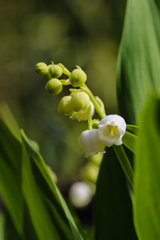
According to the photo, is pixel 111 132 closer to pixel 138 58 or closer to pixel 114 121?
pixel 114 121

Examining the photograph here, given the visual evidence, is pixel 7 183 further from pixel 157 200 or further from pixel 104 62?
pixel 104 62

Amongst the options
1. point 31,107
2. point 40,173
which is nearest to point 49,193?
point 40,173

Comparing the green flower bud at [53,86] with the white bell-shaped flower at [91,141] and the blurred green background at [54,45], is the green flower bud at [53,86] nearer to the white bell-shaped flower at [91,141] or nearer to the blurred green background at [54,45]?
the white bell-shaped flower at [91,141]

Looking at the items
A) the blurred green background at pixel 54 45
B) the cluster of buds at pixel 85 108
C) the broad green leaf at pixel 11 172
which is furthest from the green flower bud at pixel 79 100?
the blurred green background at pixel 54 45

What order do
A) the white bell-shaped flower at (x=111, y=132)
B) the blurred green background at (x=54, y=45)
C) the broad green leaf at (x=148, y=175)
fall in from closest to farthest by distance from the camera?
the broad green leaf at (x=148, y=175) < the white bell-shaped flower at (x=111, y=132) < the blurred green background at (x=54, y=45)

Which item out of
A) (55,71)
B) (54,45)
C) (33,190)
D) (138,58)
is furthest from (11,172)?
(54,45)

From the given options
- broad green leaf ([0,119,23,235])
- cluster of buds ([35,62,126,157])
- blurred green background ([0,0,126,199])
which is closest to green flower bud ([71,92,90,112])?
cluster of buds ([35,62,126,157])
